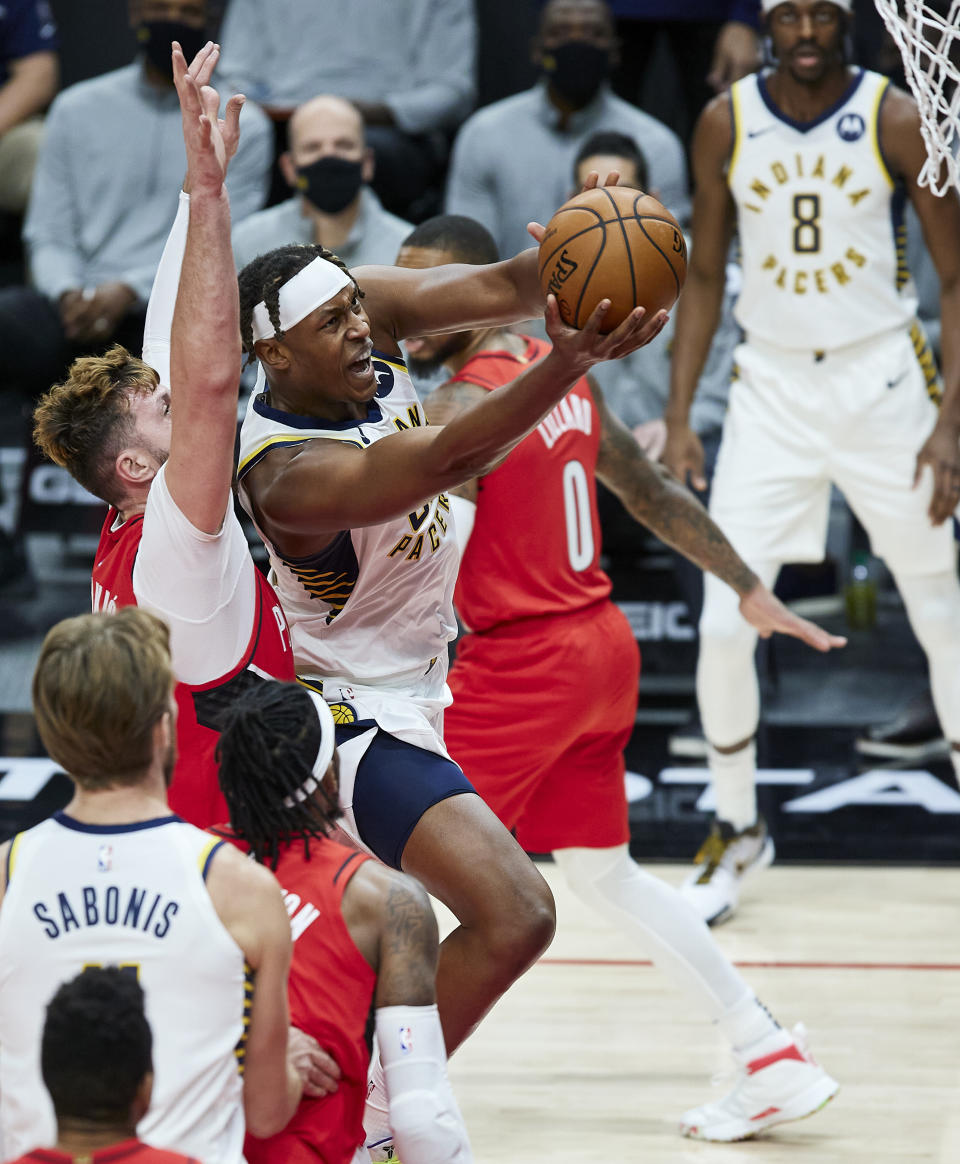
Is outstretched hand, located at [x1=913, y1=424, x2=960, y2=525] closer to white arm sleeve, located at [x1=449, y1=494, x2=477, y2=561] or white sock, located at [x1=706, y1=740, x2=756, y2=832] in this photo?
white sock, located at [x1=706, y1=740, x2=756, y2=832]

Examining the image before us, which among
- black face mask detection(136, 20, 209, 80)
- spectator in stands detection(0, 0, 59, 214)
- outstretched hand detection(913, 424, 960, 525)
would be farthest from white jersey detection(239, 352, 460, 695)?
spectator in stands detection(0, 0, 59, 214)

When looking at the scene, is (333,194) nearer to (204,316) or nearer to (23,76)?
(23,76)

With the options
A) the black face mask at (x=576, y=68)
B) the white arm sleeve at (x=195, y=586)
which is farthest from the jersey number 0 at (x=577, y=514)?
the black face mask at (x=576, y=68)

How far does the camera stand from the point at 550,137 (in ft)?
24.7

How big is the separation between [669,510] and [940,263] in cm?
178

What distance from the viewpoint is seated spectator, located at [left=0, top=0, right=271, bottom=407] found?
7543 mm

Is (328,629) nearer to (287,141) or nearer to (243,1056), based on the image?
(243,1056)

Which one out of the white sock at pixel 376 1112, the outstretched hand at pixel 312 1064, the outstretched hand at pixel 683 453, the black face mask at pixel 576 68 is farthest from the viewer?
the black face mask at pixel 576 68

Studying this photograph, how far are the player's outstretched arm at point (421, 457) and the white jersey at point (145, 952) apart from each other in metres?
0.77

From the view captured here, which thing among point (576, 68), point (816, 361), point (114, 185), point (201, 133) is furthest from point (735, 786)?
point (114, 185)

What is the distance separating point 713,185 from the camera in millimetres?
5559

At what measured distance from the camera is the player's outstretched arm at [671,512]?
13.5 ft

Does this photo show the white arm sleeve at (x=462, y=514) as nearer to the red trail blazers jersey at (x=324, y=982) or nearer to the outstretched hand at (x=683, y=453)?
the red trail blazers jersey at (x=324, y=982)

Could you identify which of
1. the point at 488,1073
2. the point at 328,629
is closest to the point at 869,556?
the point at 488,1073
